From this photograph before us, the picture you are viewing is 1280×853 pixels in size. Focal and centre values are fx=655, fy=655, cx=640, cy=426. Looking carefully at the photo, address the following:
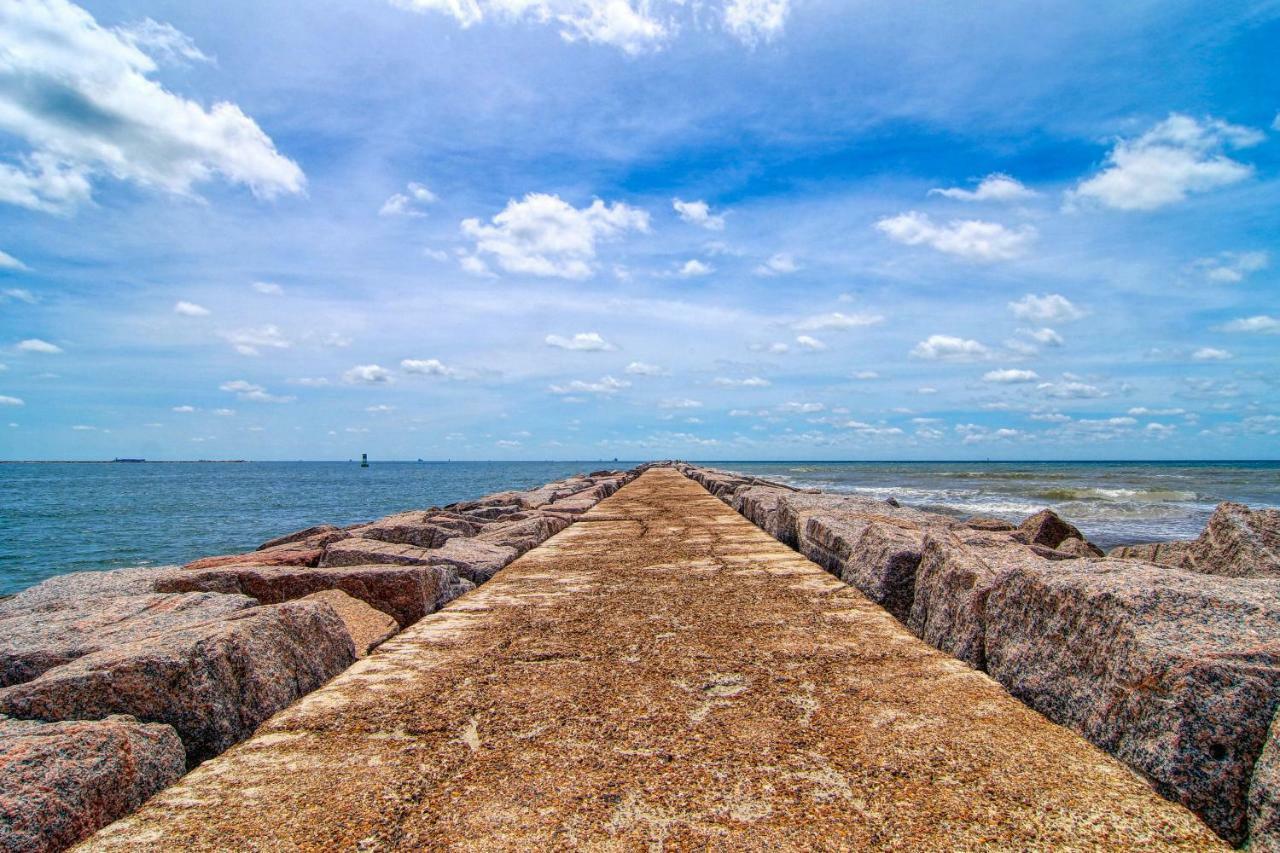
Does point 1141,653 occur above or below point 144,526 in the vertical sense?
above

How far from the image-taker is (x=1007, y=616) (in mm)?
1997

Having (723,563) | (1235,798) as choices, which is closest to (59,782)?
(1235,798)

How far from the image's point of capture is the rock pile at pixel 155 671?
1.33 meters

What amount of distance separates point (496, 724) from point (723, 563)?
2.33 meters

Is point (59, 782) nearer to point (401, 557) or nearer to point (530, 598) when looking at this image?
point (530, 598)

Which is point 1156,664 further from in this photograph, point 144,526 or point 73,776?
point 144,526

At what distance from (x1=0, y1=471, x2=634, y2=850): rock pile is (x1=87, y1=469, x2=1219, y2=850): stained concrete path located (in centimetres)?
15

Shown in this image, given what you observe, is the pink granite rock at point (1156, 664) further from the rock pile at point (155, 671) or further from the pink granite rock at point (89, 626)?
the pink granite rock at point (89, 626)

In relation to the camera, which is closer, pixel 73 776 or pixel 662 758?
pixel 73 776

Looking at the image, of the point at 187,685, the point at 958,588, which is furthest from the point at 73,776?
the point at 958,588

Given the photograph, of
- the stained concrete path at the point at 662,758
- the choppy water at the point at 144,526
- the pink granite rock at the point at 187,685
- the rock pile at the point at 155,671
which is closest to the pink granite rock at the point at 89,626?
the rock pile at the point at 155,671

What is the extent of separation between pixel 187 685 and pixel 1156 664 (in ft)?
7.82

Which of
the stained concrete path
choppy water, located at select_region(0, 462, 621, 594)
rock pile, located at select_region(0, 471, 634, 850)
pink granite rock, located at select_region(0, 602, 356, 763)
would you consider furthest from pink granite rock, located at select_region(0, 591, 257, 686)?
choppy water, located at select_region(0, 462, 621, 594)

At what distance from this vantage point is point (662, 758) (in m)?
1.49
